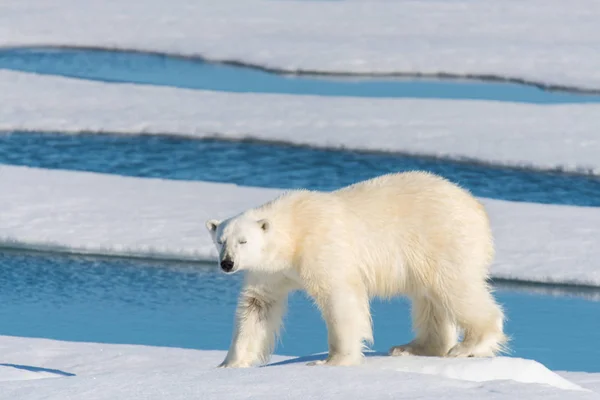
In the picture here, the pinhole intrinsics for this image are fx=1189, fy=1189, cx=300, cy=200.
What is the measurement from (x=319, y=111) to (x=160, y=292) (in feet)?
13.8

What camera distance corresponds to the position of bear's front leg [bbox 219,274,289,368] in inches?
161

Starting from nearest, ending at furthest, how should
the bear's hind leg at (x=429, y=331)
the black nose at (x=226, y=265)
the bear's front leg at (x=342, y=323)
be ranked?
the black nose at (x=226, y=265)
the bear's front leg at (x=342, y=323)
the bear's hind leg at (x=429, y=331)

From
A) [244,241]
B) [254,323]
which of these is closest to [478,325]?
[254,323]

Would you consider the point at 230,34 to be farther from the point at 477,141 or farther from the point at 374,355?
the point at 374,355

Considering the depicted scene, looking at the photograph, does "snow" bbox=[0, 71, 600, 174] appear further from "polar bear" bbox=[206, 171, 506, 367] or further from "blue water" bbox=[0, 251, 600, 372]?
"polar bear" bbox=[206, 171, 506, 367]

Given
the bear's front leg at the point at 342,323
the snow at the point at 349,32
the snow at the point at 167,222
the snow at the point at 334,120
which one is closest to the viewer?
the bear's front leg at the point at 342,323

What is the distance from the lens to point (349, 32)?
13.5 metres

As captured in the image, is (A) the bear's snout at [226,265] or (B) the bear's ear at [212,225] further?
(B) the bear's ear at [212,225]

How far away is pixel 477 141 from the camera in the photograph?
9211 mm

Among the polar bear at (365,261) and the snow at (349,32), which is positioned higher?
the snow at (349,32)

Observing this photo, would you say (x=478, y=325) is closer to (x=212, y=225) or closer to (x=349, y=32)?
(x=212, y=225)

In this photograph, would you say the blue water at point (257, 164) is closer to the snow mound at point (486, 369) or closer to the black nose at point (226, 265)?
the snow mound at point (486, 369)

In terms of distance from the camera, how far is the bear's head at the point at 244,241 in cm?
388

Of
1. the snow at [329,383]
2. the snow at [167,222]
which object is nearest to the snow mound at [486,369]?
the snow at [329,383]
